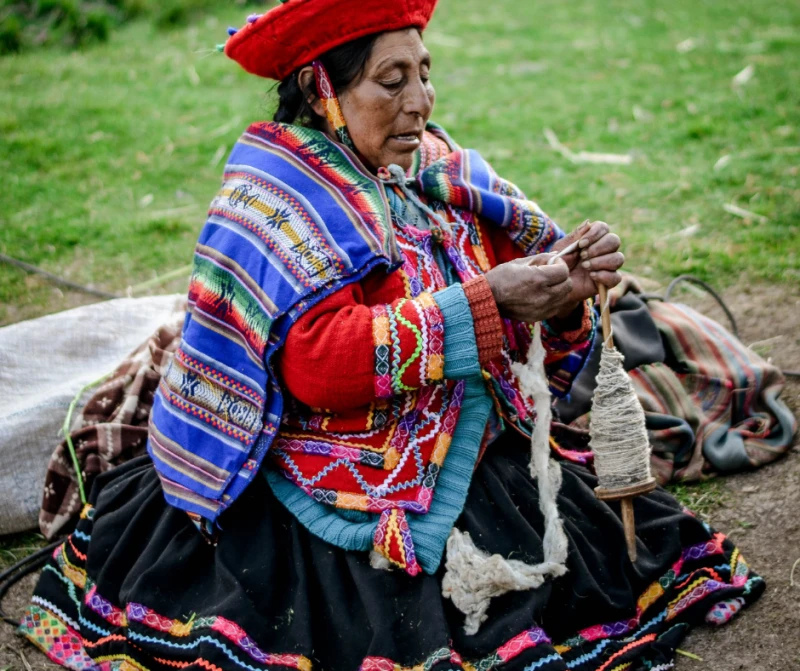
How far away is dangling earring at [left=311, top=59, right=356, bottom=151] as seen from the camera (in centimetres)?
247

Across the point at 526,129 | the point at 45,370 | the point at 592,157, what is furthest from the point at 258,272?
the point at 526,129

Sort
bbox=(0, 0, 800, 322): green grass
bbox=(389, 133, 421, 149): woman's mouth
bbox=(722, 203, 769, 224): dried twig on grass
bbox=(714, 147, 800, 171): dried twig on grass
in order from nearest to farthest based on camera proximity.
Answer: bbox=(389, 133, 421, 149): woman's mouth → bbox=(722, 203, 769, 224): dried twig on grass → bbox=(0, 0, 800, 322): green grass → bbox=(714, 147, 800, 171): dried twig on grass

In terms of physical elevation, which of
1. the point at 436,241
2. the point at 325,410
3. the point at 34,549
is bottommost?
the point at 34,549

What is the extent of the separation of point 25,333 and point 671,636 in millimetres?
2810

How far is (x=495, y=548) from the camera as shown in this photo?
2549 millimetres

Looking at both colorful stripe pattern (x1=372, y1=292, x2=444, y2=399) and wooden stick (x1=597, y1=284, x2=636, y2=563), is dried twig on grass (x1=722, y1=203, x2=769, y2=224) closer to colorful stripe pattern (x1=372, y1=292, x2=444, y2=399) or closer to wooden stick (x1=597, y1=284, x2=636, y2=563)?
wooden stick (x1=597, y1=284, x2=636, y2=563)

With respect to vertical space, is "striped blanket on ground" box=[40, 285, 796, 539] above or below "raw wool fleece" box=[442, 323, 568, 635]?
below

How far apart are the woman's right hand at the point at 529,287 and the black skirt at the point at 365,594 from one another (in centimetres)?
58

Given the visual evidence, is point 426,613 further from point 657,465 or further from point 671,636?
point 657,465

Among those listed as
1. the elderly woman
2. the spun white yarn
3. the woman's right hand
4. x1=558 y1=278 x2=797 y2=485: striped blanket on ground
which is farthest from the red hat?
x1=558 y1=278 x2=797 y2=485: striped blanket on ground

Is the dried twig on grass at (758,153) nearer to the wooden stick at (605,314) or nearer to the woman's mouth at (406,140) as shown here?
the wooden stick at (605,314)

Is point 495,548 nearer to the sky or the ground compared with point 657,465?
nearer to the sky

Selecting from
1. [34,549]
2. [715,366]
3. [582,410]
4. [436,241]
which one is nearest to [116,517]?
[34,549]

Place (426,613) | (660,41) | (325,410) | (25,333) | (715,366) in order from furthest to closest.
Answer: (660,41)
(25,333)
(715,366)
(325,410)
(426,613)
